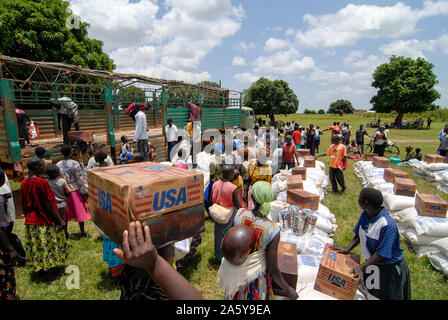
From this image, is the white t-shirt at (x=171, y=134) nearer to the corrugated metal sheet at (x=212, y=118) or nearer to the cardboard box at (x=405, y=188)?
the corrugated metal sheet at (x=212, y=118)

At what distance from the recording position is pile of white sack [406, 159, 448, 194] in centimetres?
715

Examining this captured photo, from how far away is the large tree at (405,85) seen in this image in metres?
29.6

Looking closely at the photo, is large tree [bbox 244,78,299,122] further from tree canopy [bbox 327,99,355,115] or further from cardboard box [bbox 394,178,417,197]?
tree canopy [bbox 327,99,355,115]

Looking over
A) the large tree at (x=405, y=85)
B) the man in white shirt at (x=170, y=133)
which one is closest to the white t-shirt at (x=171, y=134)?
the man in white shirt at (x=170, y=133)

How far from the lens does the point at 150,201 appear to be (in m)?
1.37

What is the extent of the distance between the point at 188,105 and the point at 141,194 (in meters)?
9.18

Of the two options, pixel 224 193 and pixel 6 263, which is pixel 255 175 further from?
pixel 6 263

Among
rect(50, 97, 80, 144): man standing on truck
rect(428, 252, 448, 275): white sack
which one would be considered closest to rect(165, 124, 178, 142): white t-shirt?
rect(50, 97, 80, 144): man standing on truck

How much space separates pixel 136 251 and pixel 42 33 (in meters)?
13.4

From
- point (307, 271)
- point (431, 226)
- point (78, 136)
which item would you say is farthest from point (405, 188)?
point (78, 136)

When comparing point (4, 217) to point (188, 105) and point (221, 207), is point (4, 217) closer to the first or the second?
point (221, 207)

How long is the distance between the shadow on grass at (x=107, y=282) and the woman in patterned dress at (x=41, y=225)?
58 cm

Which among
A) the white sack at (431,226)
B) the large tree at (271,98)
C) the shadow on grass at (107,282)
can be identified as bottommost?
the shadow on grass at (107,282)

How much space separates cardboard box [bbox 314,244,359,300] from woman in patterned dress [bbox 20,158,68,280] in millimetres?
3158
